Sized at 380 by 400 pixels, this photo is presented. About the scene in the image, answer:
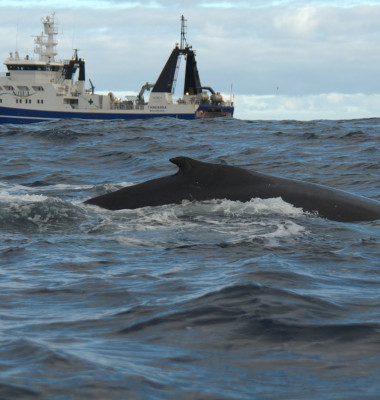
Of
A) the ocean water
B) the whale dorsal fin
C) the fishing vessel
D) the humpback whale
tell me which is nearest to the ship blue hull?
the fishing vessel

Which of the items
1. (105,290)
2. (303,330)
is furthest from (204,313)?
(105,290)

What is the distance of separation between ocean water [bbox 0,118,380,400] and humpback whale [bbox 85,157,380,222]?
180mm

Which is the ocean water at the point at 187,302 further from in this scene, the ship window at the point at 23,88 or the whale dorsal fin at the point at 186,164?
the ship window at the point at 23,88

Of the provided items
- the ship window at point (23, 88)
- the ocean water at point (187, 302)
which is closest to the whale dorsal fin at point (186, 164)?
the ocean water at point (187, 302)

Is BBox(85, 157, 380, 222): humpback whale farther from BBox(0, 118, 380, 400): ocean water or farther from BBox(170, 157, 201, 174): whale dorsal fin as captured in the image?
BBox(0, 118, 380, 400): ocean water

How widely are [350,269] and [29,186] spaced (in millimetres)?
9848

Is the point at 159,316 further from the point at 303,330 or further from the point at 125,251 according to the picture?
the point at 125,251

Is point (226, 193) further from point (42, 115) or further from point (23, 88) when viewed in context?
point (23, 88)

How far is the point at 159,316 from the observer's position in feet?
16.2

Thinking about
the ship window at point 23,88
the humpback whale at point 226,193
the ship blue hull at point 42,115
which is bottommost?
the ship blue hull at point 42,115

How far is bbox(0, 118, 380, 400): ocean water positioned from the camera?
12.3 feet

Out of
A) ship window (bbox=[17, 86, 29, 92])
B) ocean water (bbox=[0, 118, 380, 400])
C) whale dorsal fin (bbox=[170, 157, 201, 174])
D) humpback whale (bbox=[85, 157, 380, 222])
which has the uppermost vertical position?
ship window (bbox=[17, 86, 29, 92])

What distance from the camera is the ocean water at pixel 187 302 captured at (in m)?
3.76

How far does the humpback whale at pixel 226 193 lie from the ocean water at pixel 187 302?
7.1 inches
